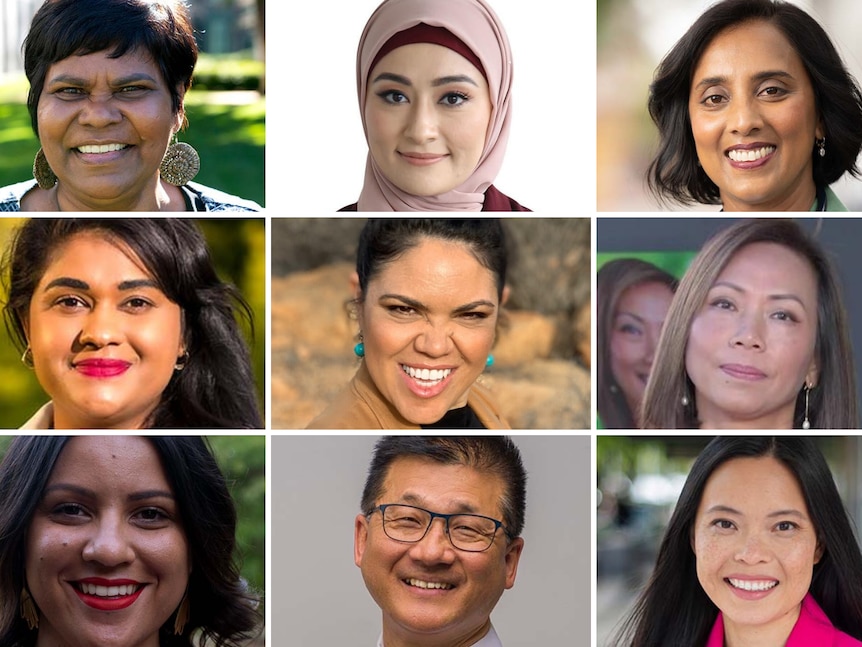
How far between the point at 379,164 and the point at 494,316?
18.6 inches

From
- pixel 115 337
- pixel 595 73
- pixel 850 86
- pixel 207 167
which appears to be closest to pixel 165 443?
pixel 115 337

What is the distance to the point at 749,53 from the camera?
3840 mm

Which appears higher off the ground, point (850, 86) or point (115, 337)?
point (850, 86)

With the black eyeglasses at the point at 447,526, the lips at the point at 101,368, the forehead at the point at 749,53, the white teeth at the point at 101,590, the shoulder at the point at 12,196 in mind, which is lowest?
the white teeth at the point at 101,590

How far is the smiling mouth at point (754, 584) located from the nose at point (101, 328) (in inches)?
64.4

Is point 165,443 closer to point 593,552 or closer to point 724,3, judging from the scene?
point 593,552

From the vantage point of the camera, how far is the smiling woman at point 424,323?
12.6ft

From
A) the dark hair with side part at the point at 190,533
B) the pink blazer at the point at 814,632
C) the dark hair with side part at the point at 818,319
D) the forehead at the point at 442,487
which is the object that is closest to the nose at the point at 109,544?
the dark hair with side part at the point at 190,533

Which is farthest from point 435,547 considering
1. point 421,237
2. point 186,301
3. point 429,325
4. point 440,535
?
point 186,301

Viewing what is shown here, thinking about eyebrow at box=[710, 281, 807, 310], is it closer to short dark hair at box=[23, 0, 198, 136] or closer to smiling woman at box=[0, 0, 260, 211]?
smiling woman at box=[0, 0, 260, 211]

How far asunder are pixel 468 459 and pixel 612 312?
51cm

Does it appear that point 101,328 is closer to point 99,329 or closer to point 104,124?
point 99,329

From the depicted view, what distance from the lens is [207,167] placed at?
12.7 feet

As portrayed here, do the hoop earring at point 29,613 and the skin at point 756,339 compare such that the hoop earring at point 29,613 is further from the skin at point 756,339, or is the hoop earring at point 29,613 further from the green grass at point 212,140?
the skin at point 756,339
